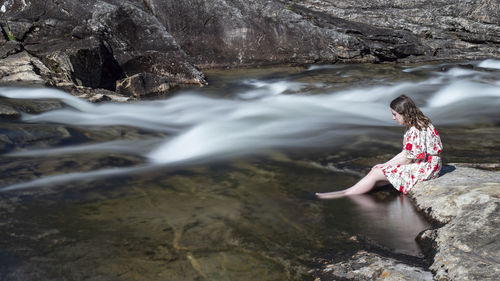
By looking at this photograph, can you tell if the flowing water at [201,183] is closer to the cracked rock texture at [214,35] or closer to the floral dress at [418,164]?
the floral dress at [418,164]

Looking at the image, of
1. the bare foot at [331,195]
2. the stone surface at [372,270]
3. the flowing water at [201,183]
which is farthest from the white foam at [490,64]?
the stone surface at [372,270]

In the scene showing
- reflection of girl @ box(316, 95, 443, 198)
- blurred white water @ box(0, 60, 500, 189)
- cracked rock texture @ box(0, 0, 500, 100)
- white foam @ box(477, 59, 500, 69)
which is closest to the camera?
reflection of girl @ box(316, 95, 443, 198)

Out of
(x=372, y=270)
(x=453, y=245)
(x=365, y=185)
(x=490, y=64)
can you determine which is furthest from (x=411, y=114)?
(x=490, y=64)

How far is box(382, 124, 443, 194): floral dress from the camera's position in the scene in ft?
16.1

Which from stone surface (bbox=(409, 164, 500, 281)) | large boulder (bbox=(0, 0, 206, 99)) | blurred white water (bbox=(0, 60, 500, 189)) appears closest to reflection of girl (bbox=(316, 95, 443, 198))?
stone surface (bbox=(409, 164, 500, 281))

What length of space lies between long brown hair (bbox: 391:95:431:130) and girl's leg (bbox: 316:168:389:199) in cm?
61

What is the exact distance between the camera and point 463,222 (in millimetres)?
3658

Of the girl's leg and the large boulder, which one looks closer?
the girl's leg

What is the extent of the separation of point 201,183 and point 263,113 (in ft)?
15.1

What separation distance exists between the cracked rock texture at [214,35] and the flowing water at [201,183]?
1788 millimetres

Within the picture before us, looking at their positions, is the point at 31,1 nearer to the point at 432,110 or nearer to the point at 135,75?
the point at 135,75

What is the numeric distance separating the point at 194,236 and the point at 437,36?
15986mm

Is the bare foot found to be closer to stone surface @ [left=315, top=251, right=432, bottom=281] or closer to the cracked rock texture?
stone surface @ [left=315, top=251, right=432, bottom=281]

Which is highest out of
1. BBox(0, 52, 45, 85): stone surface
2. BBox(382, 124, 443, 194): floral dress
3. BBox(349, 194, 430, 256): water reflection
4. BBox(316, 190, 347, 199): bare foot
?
BBox(0, 52, 45, 85): stone surface
